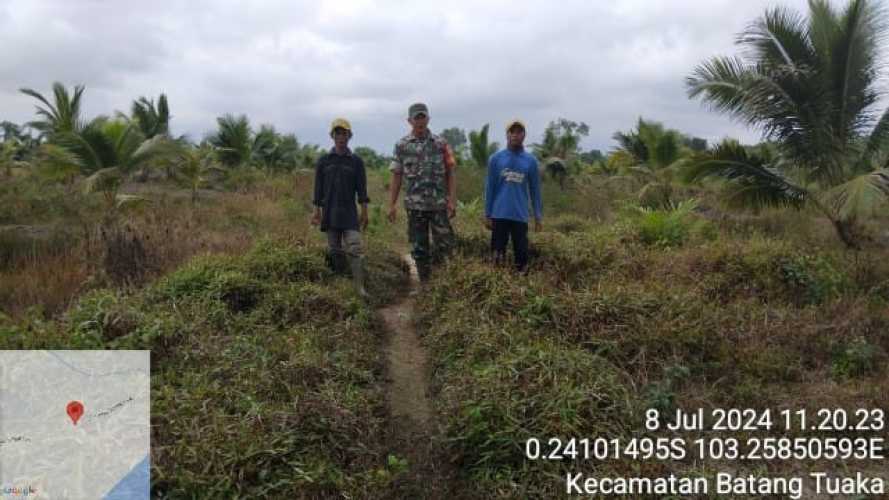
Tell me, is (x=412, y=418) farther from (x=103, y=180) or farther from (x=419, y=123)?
(x=103, y=180)

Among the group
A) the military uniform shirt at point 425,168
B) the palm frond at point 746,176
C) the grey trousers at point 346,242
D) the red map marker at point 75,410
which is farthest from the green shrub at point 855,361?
the palm frond at point 746,176

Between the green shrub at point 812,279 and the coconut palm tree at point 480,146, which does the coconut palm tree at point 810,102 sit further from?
the coconut palm tree at point 480,146

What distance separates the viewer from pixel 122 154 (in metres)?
10.1

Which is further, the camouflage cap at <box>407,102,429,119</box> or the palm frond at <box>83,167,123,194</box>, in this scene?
the palm frond at <box>83,167,123,194</box>

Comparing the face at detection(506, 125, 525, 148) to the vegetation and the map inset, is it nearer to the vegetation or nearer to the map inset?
the vegetation

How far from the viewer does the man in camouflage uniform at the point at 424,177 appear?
6.71 m

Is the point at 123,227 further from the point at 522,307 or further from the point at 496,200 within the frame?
the point at 522,307

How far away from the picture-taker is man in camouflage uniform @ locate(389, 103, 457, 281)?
6.71 meters

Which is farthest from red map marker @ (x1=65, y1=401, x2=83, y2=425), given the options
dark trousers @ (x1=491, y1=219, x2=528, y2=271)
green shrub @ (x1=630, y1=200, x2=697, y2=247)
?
green shrub @ (x1=630, y1=200, x2=697, y2=247)

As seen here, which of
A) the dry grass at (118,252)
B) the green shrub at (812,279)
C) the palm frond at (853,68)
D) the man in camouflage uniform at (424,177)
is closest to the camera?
the dry grass at (118,252)

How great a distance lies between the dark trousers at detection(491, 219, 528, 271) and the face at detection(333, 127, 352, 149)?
67.1 inches

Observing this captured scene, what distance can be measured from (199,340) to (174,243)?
3.54 m

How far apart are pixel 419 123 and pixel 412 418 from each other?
3405 millimetres

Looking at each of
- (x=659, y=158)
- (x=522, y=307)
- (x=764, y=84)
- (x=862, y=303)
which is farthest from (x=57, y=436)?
(x=659, y=158)
